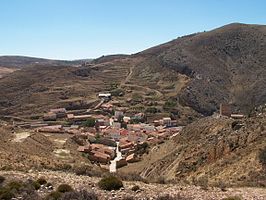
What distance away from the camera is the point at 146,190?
15367 millimetres

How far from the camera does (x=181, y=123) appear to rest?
9350cm

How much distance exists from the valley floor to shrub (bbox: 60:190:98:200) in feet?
1.32

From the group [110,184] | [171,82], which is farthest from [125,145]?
[171,82]

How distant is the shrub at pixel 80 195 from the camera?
45.2 ft

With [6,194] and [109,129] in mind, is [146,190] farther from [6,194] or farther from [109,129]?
[109,129]

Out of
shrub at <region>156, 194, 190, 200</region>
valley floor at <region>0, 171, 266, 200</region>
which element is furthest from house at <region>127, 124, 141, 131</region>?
shrub at <region>156, 194, 190, 200</region>

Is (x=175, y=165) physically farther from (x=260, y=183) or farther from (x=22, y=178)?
(x=22, y=178)

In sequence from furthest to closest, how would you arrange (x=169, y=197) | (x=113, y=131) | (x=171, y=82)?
1. (x=171, y=82)
2. (x=113, y=131)
3. (x=169, y=197)

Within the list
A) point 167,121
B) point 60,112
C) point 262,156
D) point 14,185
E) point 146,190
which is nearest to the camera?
point 14,185

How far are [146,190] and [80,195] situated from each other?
9.35ft

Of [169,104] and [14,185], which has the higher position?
[14,185]

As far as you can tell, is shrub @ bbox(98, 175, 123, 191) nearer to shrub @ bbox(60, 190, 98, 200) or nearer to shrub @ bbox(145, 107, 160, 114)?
shrub @ bbox(60, 190, 98, 200)

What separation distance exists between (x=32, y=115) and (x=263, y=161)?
87.1 meters

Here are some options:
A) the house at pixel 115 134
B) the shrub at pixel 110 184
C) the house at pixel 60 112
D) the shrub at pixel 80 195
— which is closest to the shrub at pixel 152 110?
the house at pixel 60 112
